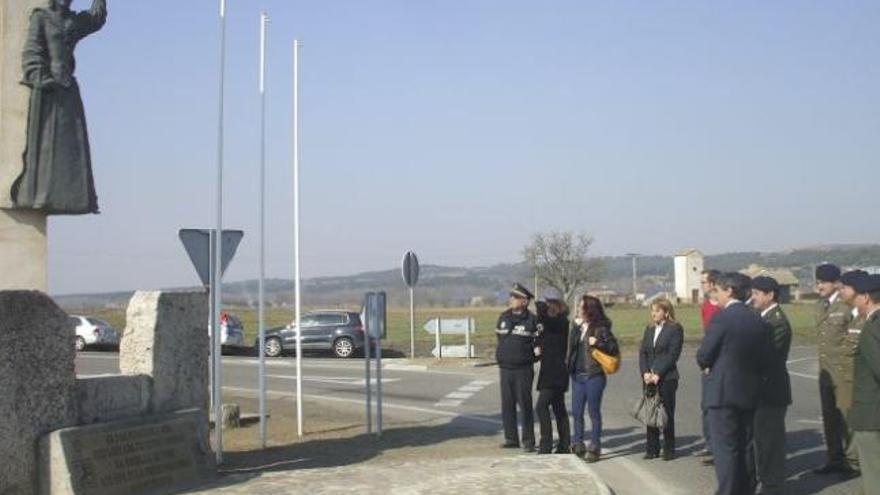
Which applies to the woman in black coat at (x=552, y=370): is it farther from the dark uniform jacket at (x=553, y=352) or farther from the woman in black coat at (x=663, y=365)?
the woman in black coat at (x=663, y=365)

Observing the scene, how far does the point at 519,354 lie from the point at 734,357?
3644 mm

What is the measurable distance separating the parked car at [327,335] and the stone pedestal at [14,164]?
917 inches

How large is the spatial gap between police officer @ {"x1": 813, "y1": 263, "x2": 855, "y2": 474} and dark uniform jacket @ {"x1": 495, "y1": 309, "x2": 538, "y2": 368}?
121 inches

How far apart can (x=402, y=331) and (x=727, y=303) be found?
40.4 metres

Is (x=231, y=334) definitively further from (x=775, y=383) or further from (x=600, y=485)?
(x=775, y=383)

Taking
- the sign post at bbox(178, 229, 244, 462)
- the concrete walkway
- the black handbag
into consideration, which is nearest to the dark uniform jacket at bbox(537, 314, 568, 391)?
the black handbag

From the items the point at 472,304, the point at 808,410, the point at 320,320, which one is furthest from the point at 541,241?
the point at 808,410

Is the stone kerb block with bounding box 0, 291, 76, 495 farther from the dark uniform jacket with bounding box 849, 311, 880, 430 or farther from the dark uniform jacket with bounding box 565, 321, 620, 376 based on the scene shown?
the dark uniform jacket with bounding box 849, 311, 880, 430

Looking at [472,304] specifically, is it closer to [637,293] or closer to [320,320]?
[637,293]

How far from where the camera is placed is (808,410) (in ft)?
50.7

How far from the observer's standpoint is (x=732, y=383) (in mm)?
8102

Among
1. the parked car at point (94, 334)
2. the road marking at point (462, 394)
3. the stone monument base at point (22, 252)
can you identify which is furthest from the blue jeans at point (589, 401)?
the parked car at point (94, 334)

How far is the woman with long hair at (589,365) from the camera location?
11.0 m

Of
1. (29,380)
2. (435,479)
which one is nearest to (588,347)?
(435,479)
